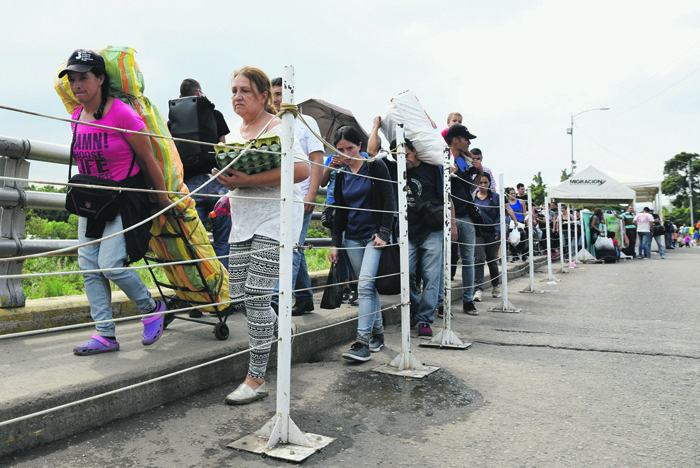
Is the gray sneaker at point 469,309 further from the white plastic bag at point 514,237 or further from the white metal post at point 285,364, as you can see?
the white plastic bag at point 514,237

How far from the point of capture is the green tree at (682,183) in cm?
6712

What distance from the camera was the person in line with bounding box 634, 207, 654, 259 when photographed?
18.8 meters

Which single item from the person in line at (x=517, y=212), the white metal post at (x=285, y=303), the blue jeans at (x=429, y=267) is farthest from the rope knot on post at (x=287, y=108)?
the person in line at (x=517, y=212)

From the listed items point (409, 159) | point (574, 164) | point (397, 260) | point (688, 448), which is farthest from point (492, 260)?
point (574, 164)

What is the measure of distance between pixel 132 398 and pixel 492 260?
5.52 meters

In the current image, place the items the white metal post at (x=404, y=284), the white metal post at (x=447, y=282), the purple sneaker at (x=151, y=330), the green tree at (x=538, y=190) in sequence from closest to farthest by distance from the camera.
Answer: the purple sneaker at (x=151, y=330) < the white metal post at (x=404, y=284) < the white metal post at (x=447, y=282) < the green tree at (x=538, y=190)

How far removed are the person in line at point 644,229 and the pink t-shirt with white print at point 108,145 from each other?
19.3 metres

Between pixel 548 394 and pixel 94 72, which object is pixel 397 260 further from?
→ pixel 94 72

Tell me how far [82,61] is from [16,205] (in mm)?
1146

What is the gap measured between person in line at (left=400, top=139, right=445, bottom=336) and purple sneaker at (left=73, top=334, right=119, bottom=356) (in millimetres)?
2548

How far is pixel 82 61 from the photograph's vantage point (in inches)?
117

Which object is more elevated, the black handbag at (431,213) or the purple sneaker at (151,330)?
the black handbag at (431,213)

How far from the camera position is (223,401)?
114 inches

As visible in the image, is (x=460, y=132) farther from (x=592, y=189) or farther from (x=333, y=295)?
(x=592, y=189)
